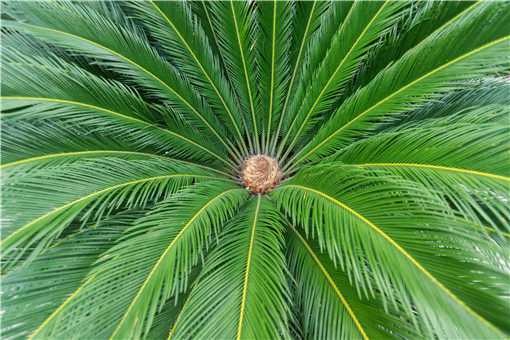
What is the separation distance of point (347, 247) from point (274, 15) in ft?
4.23

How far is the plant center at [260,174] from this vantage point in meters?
2.06

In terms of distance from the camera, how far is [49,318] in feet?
3.85

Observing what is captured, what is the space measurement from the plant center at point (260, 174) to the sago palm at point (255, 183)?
22 mm

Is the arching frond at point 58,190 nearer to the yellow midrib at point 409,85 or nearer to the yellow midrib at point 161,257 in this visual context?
the yellow midrib at point 161,257

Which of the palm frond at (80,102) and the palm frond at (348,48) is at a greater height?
the palm frond at (348,48)

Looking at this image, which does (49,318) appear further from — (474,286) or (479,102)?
(479,102)

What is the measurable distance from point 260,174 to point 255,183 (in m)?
0.07

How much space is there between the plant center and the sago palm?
0.02 meters

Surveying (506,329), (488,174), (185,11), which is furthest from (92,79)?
(506,329)

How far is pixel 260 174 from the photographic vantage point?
210 cm

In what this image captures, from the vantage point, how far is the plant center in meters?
2.06

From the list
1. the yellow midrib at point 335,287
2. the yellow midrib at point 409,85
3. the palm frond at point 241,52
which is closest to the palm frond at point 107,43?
the palm frond at point 241,52

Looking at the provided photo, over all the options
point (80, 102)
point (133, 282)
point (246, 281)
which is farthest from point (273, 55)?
point (133, 282)

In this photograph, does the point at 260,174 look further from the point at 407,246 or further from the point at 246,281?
the point at 407,246
